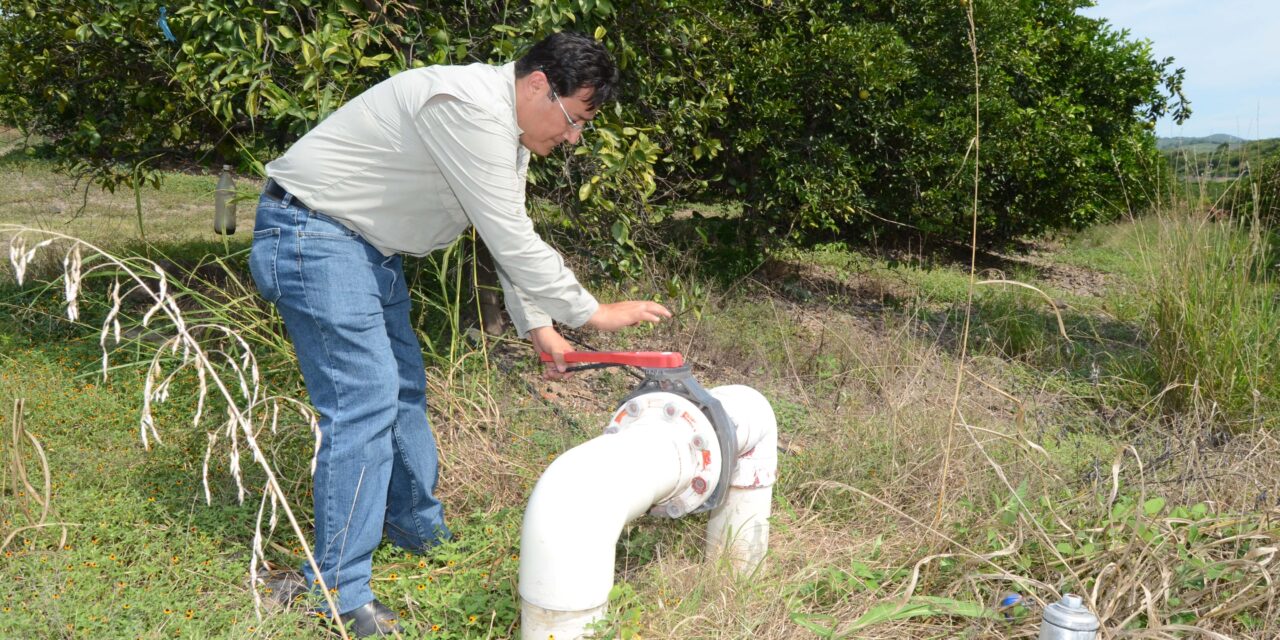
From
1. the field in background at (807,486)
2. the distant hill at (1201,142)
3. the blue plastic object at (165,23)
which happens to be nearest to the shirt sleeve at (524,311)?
the field in background at (807,486)

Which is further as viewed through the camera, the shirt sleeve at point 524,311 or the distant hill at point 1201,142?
the distant hill at point 1201,142

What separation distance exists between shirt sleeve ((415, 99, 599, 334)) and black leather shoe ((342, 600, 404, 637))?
3.05ft

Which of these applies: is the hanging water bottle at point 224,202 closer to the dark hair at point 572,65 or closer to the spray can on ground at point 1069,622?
the dark hair at point 572,65

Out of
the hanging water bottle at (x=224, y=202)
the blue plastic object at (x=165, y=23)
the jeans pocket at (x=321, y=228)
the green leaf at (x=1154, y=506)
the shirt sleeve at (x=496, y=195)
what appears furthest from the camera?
the hanging water bottle at (x=224, y=202)

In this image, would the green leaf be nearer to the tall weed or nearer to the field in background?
the field in background

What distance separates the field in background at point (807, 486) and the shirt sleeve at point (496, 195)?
0.82m

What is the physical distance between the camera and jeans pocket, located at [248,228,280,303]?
2.37 m

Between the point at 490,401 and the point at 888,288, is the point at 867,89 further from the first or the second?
the point at 490,401

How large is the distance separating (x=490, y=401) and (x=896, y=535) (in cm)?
166

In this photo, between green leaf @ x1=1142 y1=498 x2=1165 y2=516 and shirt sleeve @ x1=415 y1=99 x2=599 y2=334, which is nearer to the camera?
shirt sleeve @ x1=415 y1=99 x2=599 y2=334

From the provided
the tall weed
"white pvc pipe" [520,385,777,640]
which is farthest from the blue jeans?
the tall weed

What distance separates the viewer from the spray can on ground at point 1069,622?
192 cm

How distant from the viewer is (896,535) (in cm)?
293

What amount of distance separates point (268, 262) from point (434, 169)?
50 cm
